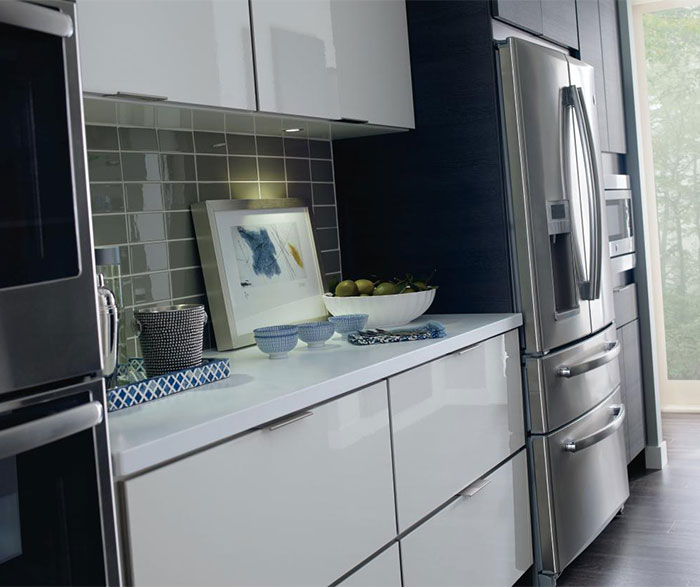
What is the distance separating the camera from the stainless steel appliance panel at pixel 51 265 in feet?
3.61

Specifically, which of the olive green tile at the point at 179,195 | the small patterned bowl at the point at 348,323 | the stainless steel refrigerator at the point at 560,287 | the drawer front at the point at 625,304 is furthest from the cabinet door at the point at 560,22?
the olive green tile at the point at 179,195

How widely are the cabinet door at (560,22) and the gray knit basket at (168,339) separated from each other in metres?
1.83

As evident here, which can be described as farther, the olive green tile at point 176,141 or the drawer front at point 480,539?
the olive green tile at point 176,141

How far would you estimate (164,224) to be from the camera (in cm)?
228

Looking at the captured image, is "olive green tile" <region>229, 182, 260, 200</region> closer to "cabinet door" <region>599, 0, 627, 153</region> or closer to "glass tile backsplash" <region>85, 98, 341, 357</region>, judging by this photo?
"glass tile backsplash" <region>85, 98, 341, 357</region>

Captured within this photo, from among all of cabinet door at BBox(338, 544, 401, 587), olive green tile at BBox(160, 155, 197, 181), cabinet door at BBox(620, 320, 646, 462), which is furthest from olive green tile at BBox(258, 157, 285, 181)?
cabinet door at BBox(620, 320, 646, 462)

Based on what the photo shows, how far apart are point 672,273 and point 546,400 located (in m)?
2.70

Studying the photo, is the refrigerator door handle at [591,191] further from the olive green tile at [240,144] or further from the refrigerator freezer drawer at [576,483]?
the olive green tile at [240,144]

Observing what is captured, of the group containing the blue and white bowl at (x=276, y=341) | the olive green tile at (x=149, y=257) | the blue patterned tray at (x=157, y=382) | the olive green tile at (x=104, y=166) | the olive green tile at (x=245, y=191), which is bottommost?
the blue patterned tray at (x=157, y=382)

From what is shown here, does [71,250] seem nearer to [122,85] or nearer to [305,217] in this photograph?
[122,85]

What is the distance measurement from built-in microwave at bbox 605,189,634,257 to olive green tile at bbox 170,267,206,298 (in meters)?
1.80

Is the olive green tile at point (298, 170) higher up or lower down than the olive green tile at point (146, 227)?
higher up

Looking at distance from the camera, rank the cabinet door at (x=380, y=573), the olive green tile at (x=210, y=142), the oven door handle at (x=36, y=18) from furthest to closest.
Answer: the olive green tile at (x=210, y=142) → the cabinet door at (x=380, y=573) → the oven door handle at (x=36, y=18)

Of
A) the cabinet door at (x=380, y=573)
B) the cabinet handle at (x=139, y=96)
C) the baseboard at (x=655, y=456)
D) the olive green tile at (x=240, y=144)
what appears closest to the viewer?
the cabinet handle at (x=139, y=96)
